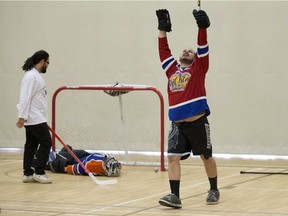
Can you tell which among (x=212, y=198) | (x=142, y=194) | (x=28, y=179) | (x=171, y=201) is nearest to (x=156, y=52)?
(x=28, y=179)

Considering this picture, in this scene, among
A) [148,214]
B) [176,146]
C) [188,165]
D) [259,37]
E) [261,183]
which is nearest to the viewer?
[148,214]

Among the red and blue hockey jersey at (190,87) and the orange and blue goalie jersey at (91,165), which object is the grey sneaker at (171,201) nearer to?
the red and blue hockey jersey at (190,87)

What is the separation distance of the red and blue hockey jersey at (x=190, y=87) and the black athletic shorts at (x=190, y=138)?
109 mm

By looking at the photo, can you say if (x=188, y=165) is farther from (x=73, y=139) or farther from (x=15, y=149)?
(x=15, y=149)

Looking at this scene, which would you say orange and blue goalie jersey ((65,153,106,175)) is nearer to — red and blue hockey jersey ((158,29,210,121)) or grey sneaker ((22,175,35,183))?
grey sneaker ((22,175,35,183))

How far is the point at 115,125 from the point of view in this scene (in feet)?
43.0

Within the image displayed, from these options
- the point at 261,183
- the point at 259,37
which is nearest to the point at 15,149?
the point at 259,37

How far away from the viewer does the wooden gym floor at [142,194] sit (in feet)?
Answer: 23.9

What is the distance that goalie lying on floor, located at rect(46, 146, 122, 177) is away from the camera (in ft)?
32.7

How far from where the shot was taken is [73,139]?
13.1 m

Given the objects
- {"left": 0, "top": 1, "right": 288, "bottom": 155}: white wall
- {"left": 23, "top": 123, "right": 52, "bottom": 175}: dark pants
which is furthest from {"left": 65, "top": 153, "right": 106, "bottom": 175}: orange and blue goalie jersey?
{"left": 0, "top": 1, "right": 288, "bottom": 155}: white wall

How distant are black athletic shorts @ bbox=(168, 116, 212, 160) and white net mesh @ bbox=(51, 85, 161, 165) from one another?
495cm

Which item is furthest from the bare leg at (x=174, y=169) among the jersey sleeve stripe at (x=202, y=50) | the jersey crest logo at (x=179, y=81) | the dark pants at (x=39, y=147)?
the dark pants at (x=39, y=147)

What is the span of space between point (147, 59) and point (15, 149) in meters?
2.88
